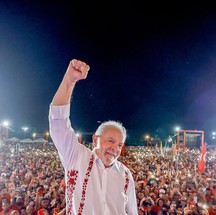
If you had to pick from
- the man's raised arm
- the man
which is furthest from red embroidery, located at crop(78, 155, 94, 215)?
the man's raised arm

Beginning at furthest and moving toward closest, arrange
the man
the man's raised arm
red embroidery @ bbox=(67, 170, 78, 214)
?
red embroidery @ bbox=(67, 170, 78, 214) → the man → the man's raised arm

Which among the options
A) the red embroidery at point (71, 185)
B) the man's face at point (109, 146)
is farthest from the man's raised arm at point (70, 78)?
the red embroidery at point (71, 185)

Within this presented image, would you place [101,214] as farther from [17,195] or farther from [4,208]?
[17,195]

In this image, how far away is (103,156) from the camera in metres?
2.52

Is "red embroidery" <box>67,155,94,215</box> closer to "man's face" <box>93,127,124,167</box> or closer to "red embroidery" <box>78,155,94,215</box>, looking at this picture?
"red embroidery" <box>78,155,94,215</box>

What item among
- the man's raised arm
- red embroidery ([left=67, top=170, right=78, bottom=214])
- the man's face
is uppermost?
the man's raised arm


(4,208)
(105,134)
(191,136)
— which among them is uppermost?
(191,136)

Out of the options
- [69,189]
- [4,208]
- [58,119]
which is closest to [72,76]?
[58,119]

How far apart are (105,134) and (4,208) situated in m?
6.16

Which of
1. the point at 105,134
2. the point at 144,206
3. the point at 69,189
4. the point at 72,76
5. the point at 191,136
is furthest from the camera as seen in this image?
the point at 191,136

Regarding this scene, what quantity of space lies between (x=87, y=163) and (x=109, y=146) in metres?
0.25

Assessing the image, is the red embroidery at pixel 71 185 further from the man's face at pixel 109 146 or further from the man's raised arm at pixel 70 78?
the man's raised arm at pixel 70 78

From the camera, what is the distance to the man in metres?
2.26

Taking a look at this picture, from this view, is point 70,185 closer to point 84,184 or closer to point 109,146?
point 84,184
